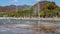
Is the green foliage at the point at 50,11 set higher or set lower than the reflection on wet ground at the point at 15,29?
higher

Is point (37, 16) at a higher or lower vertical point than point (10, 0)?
lower

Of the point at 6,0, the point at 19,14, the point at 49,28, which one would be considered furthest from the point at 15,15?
the point at 49,28

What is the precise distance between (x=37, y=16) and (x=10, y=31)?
515 mm

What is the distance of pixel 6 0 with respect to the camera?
366 centimetres

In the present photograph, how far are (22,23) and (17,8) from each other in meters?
0.27

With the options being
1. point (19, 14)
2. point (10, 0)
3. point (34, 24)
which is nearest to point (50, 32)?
point (34, 24)

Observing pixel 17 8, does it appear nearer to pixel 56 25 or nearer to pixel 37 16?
pixel 37 16

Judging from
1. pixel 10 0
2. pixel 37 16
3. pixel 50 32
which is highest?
pixel 10 0

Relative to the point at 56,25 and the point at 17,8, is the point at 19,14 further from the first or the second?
the point at 56,25

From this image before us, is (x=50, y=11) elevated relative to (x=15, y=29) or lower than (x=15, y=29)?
elevated

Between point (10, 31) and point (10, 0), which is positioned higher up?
point (10, 0)

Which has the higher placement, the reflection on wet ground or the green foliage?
the green foliage

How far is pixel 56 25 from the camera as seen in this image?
12.0ft

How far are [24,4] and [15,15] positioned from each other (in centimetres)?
24
